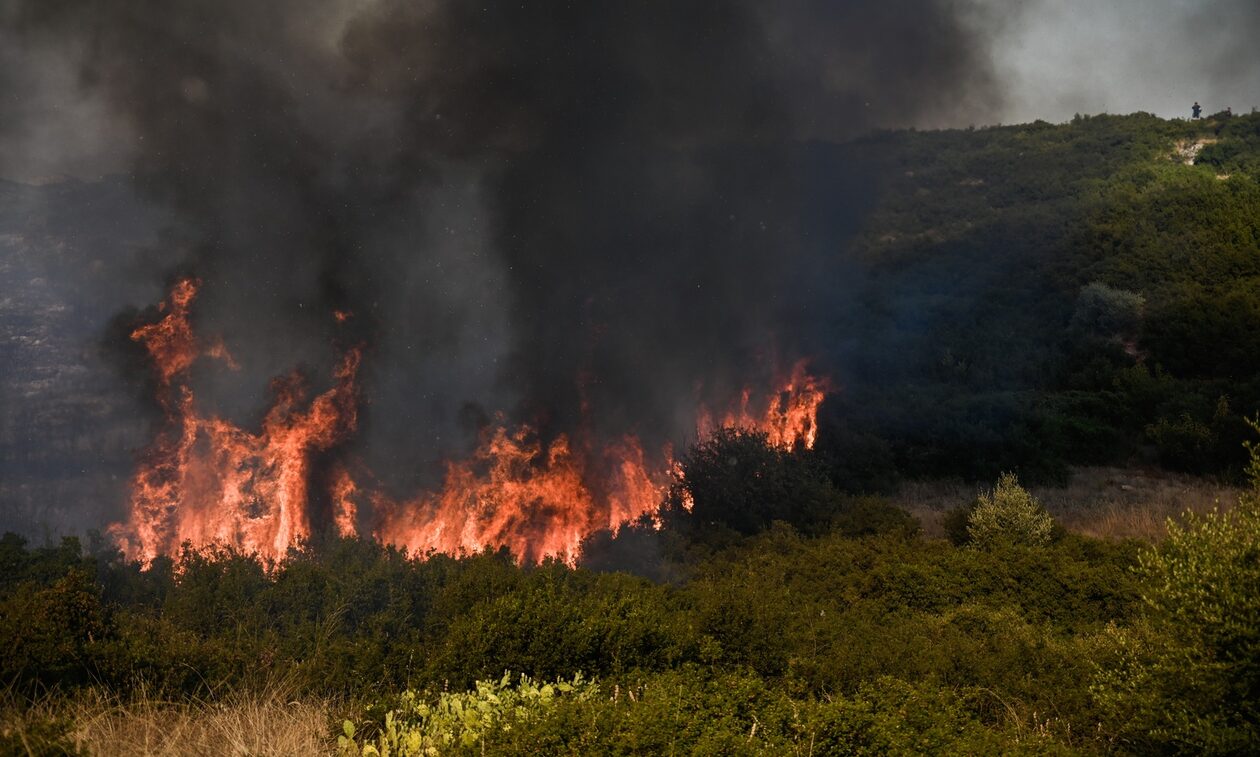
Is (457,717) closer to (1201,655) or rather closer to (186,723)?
(186,723)

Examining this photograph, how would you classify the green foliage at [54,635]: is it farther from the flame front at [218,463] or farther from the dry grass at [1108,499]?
the dry grass at [1108,499]

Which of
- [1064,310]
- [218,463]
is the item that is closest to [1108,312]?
[1064,310]

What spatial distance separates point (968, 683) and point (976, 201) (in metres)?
59.7

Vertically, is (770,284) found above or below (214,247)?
above

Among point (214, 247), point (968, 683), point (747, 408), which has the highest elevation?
point (214, 247)

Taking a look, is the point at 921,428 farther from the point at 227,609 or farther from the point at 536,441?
the point at 227,609

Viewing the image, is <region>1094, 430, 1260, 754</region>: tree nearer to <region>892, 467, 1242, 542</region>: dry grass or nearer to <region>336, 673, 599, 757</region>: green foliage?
A: <region>336, 673, 599, 757</region>: green foliage

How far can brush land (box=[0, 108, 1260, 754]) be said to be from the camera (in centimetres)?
604

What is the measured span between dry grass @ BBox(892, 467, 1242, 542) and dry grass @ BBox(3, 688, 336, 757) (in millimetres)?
15661

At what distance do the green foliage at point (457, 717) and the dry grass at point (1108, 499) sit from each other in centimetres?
1387

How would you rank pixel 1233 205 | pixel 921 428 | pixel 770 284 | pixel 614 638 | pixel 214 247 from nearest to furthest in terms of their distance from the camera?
pixel 614 638 → pixel 214 247 → pixel 921 428 → pixel 770 284 → pixel 1233 205

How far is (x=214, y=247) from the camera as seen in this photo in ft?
82.0

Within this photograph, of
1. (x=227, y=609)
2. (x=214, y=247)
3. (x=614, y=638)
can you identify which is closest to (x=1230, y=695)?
(x=614, y=638)

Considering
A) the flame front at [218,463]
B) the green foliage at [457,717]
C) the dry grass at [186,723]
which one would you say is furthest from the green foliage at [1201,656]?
the flame front at [218,463]
